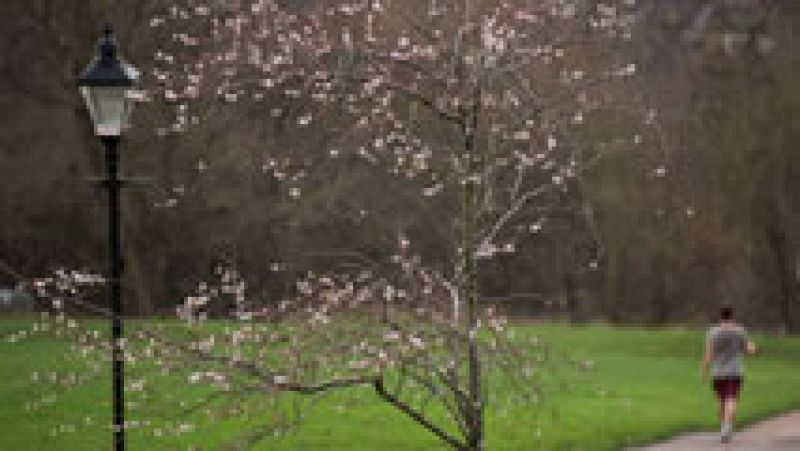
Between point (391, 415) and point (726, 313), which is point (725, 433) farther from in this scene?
point (391, 415)

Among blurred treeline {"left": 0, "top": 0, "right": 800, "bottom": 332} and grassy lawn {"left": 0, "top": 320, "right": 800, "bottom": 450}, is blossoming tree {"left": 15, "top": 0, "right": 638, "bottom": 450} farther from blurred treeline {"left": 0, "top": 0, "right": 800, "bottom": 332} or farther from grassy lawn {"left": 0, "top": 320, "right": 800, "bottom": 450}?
blurred treeline {"left": 0, "top": 0, "right": 800, "bottom": 332}

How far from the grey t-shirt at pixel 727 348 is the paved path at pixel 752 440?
0.93m

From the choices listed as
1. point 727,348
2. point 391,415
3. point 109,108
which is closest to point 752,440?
point 727,348

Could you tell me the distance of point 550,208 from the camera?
16.2m

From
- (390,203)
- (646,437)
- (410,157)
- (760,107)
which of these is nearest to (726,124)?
(760,107)

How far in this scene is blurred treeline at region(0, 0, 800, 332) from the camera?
24.1 m

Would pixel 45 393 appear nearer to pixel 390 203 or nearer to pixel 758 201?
pixel 390 203

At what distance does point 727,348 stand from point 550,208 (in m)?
6.69

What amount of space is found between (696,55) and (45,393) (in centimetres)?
3056

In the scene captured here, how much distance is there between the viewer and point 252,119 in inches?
575

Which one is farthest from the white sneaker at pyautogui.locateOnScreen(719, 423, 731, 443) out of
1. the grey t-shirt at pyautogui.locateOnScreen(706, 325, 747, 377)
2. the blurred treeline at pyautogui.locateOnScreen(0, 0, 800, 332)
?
the blurred treeline at pyautogui.locateOnScreen(0, 0, 800, 332)

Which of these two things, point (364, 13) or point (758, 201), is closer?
point (364, 13)

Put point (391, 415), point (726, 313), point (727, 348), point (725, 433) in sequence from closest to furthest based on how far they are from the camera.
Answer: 1. point (725, 433)
2. point (726, 313)
3. point (727, 348)
4. point (391, 415)

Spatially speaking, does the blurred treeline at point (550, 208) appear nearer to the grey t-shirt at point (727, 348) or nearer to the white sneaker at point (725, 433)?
the grey t-shirt at point (727, 348)
